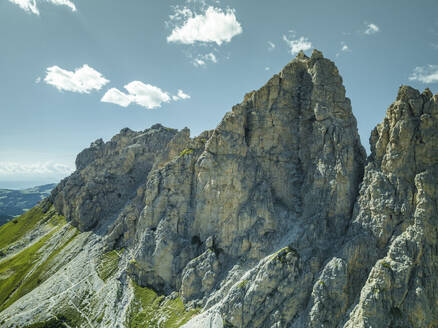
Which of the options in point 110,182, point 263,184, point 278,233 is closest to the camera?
point 278,233

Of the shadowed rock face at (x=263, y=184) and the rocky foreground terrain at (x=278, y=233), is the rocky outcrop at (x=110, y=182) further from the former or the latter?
the shadowed rock face at (x=263, y=184)

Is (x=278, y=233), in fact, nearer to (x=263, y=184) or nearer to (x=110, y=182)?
(x=263, y=184)

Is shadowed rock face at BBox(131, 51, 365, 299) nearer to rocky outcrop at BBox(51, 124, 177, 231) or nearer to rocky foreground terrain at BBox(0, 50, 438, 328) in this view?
rocky foreground terrain at BBox(0, 50, 438, 328)

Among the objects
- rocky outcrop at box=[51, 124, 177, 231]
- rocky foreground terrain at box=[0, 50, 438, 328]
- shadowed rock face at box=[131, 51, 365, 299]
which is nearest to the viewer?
rocky foreground terrain at box=[0, 50, 438, 328]

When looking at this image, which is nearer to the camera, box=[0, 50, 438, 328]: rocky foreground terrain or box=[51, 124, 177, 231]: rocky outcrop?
box=[0, 50, 438, 328]: rocky foreground terrain

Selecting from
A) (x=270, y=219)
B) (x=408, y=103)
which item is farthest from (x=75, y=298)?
(x=408, y=103)

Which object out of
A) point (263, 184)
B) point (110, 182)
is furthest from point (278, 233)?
point (110, 182)

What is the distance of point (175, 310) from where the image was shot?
247ft

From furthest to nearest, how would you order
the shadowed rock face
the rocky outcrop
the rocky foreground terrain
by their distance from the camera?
1. the rocky outcrop
2. the shadowed rock face
3. the rocky foreground terrain

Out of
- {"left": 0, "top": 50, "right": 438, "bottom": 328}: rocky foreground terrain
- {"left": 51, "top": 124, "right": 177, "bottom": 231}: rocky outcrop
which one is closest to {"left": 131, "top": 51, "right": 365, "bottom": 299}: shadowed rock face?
{"left": 0, "top": 50, "right": 438, "bottom": 328}: rocky foreground terrain

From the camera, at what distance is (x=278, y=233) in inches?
2899

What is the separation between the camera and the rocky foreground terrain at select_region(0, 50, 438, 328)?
54.5m

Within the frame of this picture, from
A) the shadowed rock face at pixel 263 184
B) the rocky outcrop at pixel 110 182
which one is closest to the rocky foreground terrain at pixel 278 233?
the shadowed rock face at pixel 263 184

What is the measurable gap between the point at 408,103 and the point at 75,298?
118399mm
